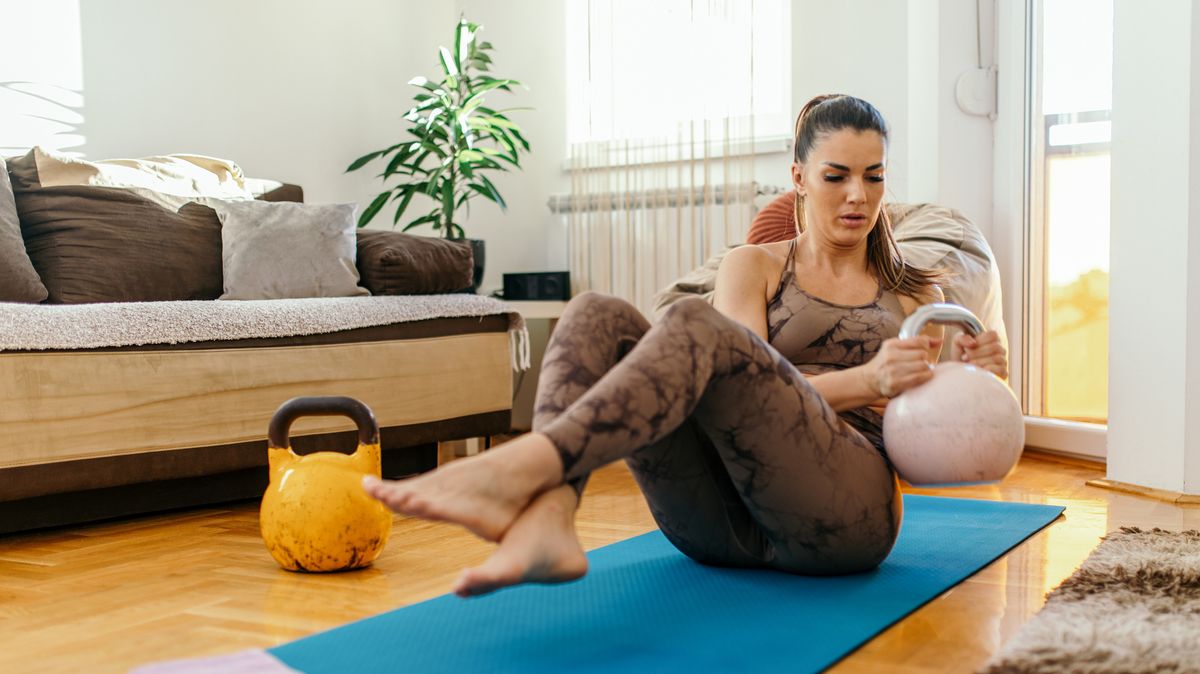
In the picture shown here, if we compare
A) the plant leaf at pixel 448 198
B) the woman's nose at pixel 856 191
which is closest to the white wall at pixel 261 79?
the plant leaf at pixel 448 198

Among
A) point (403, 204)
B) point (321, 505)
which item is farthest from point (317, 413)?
point (403, 204)

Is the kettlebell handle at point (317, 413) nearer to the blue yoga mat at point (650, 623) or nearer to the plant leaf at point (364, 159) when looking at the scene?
the blue yoga mat at point (650, 623)

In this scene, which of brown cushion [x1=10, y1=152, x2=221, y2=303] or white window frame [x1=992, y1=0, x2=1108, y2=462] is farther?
white window frame [x1=992, y1=0, x2=1108, y2=462]

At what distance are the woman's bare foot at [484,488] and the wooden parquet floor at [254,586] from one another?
1.61ft

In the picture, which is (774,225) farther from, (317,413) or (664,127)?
(317,413)

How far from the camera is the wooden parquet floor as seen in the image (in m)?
1.63

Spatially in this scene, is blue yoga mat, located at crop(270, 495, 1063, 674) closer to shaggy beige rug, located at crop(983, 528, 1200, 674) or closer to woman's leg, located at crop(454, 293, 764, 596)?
woman's leg, located at crop(454, 293, 764, 596)

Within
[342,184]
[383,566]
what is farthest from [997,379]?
[342,184]

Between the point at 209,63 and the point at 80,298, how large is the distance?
52.4 inches

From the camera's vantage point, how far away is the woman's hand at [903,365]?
164 centimetres

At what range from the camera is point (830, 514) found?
67.8 inches

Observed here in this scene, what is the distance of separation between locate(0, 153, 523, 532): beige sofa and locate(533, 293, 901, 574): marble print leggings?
1.42 metres

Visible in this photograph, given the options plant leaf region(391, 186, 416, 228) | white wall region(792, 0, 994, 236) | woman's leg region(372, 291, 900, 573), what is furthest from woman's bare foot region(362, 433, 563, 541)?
plant leaf region(391, 186, 416, 228)

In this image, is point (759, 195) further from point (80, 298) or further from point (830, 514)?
point (830, 514)
